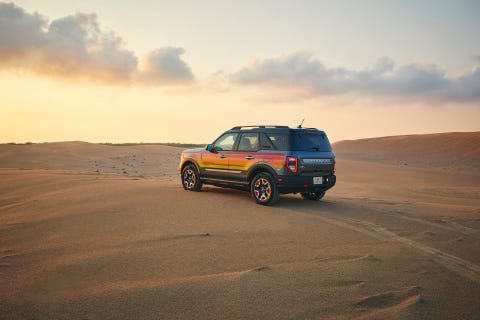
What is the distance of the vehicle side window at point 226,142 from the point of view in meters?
10.1

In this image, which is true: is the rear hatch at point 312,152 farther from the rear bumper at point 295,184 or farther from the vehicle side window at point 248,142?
the vehicle side window at point 248,142

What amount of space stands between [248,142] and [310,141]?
158 centimetres

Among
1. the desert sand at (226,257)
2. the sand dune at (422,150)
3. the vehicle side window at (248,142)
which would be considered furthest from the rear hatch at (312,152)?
the sand dune at (422,150)

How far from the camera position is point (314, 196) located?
405 inches

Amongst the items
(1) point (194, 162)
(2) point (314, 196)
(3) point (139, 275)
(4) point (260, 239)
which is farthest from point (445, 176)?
(3) point (139, 275)

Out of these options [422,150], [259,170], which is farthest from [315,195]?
[422,150]

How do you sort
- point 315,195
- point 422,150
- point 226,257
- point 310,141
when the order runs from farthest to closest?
point 422,150 → point 315,195 → point 310,141 → point 226,257

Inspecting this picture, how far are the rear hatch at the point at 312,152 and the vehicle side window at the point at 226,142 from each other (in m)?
1.90

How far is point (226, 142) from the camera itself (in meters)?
10.4

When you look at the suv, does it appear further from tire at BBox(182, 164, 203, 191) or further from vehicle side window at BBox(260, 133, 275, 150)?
tire at BBox(182, 164, 203, 191)

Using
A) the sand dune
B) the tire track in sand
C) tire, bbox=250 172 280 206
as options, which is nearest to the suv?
tire, bbox=250 172 280 206

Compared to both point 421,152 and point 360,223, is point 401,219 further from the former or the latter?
point 421,152

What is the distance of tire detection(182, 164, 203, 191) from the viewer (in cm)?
1084

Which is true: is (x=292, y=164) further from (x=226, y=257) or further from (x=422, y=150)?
(x=422, y=150)
